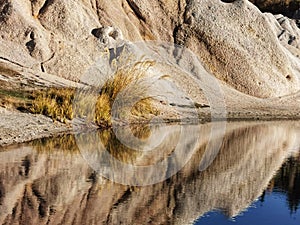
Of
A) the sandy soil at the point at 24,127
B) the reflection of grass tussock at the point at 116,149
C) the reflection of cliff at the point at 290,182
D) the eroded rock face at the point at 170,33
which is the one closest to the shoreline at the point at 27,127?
the sandy soil at the point at 24,127

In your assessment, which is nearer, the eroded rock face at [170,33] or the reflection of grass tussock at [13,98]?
the reflection of grass tussock at [13,98]

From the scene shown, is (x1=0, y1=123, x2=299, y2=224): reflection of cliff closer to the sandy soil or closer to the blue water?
the blue water

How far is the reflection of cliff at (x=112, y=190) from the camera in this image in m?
11.0

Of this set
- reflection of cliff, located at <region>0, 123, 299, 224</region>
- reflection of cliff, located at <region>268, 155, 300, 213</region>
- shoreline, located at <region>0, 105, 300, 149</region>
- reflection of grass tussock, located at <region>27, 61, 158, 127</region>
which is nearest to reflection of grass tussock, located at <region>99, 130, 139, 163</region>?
reflection of cliff, located at <region>0, 123, 299, 224</region>

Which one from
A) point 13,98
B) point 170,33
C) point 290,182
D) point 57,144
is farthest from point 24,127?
point 170,33

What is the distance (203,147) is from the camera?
20.2 metres

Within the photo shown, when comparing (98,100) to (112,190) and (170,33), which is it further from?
(170,33)

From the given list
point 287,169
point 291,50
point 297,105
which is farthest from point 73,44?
point 291,50

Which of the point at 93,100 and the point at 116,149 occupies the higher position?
the point at 116,149

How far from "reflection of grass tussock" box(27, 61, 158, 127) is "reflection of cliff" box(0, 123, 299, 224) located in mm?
3769

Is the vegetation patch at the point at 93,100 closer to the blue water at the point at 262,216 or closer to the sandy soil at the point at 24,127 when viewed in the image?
the sandy soil at the point at 24,127

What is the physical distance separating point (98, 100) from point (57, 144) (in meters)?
5.32

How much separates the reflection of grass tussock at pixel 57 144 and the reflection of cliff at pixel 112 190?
1.6 inches

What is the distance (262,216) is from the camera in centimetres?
1170
